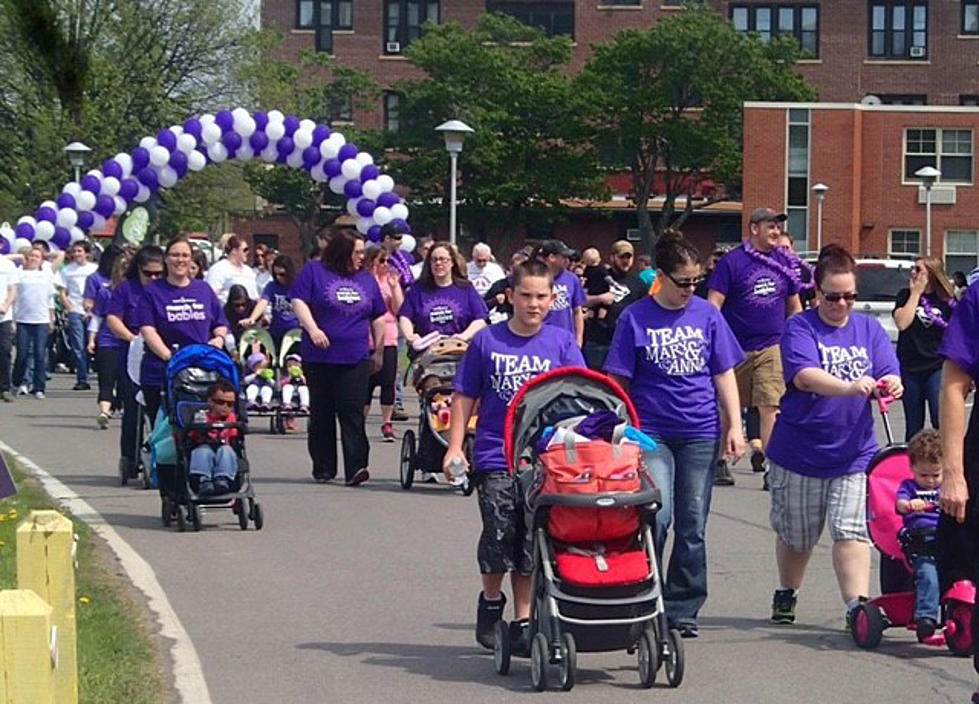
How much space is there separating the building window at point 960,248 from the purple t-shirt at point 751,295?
5062 cm

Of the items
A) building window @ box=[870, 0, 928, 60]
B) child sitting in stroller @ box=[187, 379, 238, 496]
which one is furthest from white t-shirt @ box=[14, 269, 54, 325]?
building window @ box=[870, 0, 928, 60]

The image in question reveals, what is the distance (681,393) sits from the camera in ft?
29.2

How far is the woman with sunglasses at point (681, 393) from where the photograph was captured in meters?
8.88

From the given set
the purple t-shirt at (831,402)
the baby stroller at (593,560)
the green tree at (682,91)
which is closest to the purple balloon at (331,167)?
the purple t-shirt at (831,402)

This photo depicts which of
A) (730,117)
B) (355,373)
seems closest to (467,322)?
(355,373)

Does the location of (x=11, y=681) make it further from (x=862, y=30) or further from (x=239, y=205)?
(x=862, y=30)

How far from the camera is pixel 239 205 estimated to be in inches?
2800

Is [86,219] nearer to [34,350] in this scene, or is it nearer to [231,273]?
[34,350]

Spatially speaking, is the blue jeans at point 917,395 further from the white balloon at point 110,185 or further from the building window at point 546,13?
the building window at point 546,13

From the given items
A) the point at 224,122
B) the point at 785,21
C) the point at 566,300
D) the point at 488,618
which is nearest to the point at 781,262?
the point at 566,300

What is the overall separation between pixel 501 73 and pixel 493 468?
61440mm

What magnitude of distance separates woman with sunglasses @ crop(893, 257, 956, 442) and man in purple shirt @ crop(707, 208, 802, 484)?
141 centimetres

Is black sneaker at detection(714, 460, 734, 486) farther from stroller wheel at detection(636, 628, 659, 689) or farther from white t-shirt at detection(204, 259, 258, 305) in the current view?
white t-shirt at detection(204, 259, 258, 305)

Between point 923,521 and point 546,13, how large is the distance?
73.8 metres
